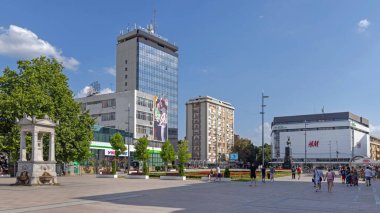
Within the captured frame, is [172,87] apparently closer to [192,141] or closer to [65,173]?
[192,141]

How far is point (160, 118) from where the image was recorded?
330 ft

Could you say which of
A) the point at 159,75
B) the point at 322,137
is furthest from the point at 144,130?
the point at 322,137

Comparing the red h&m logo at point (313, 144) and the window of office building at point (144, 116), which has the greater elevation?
the window of office building at point (144, 116)

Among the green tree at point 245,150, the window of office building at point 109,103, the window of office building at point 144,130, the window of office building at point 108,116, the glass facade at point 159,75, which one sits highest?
the glass facade at point 159,75

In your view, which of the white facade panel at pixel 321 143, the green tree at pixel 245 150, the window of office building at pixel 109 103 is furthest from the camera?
the white facade panel at pixel 321 143

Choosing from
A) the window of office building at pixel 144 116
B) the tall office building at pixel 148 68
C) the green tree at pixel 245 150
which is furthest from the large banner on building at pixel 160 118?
the green tree at pixel 245 150

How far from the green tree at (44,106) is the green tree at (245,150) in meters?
104

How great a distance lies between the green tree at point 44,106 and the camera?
120ft

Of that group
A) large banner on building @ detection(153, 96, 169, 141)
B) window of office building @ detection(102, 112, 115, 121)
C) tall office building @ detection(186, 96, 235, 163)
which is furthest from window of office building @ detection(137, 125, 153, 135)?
tall office building @ detection(186, 96, 235, 163)

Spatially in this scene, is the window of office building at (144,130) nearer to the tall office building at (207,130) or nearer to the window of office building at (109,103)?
the window of office building at (109,103)

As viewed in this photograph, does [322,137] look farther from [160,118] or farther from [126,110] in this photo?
[126,110]

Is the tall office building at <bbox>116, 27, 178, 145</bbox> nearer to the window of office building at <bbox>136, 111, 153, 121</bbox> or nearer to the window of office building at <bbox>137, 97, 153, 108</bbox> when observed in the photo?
the window of office building at <bbox>137, 97, 153, 108</bbox>

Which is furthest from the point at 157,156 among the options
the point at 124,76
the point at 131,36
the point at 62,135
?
the point at 62,135

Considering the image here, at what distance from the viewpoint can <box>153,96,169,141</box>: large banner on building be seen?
9856 centimetres
